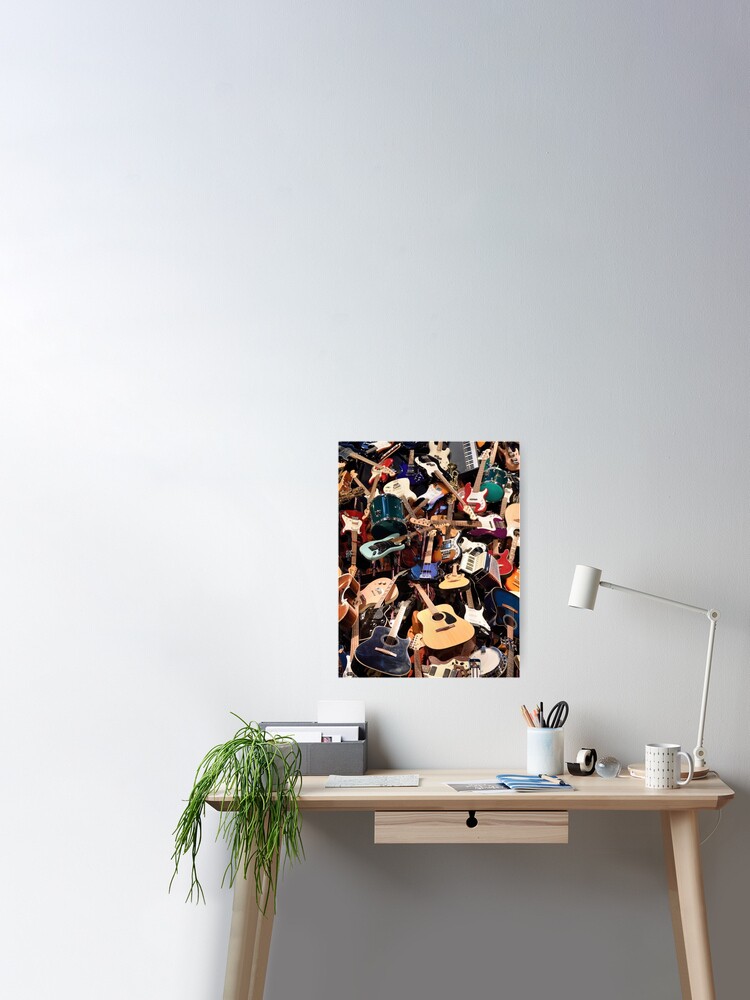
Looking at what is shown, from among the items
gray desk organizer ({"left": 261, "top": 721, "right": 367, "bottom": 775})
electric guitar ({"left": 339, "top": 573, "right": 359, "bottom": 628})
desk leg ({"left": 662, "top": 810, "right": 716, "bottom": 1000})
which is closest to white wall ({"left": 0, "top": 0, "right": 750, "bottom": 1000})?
electric guitar ({"left": 339, "top": 573, "right": 359, "bottom": 628})

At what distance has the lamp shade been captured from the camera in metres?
2.03

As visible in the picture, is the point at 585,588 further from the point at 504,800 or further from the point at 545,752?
the point at 504,800

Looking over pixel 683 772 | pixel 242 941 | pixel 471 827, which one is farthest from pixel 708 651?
pixel 242 941

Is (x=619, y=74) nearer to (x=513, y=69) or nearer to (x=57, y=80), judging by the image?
(x=513, y=69)

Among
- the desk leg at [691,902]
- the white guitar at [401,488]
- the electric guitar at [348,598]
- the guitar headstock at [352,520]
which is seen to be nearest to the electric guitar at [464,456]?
the white guitar at [401,488]

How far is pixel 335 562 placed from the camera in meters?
2.14

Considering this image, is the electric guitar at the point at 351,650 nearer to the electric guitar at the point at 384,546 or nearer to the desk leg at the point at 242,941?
the electric guitar at the point at 384,546

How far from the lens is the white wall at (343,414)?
2.10m

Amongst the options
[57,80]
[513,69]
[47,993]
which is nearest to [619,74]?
[513,69]

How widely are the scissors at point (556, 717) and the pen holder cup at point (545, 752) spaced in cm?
3

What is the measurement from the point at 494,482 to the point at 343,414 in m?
0.40

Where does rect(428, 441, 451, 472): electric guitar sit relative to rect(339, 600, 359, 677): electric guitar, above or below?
above

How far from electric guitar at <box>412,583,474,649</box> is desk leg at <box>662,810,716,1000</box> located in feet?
1.94

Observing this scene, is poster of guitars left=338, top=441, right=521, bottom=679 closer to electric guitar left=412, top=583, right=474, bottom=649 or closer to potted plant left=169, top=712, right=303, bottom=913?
electric guitar left=412, top=583, right=474, bottom=649
